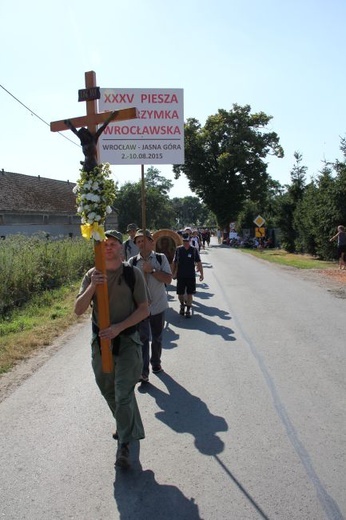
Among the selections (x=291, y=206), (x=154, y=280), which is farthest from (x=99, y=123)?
(x=291, y=206)

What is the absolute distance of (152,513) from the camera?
10.4 feet

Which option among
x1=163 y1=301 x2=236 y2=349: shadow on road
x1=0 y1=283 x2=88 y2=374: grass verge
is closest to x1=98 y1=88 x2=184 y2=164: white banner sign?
x1=163 y1=301 x2=236 y2=349: shadow on road

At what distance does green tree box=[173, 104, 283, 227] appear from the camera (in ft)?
192

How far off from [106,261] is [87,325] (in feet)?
20.5

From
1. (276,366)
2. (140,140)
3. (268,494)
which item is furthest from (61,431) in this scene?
(140,140)

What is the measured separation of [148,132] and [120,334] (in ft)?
15.9

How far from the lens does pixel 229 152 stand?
189 ft

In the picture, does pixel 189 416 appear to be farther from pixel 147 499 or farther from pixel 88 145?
pixel 88 145

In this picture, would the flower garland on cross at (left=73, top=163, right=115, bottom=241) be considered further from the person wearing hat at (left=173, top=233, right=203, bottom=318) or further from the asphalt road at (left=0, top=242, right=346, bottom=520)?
the person wearing hat at (left=173, top=233, right=203, bottom=318)

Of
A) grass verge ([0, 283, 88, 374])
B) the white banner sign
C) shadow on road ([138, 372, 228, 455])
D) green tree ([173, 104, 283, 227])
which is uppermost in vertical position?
green tree ([173, 104, 283, 227])

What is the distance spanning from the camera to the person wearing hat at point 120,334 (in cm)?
378

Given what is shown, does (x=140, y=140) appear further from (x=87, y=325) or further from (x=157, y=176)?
(x=157, y=176)

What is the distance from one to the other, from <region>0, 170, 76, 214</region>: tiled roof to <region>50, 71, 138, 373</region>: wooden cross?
27.9 metres

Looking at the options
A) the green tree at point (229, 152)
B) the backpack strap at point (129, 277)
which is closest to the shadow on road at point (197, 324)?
the backpack strap at point (129, 277)
